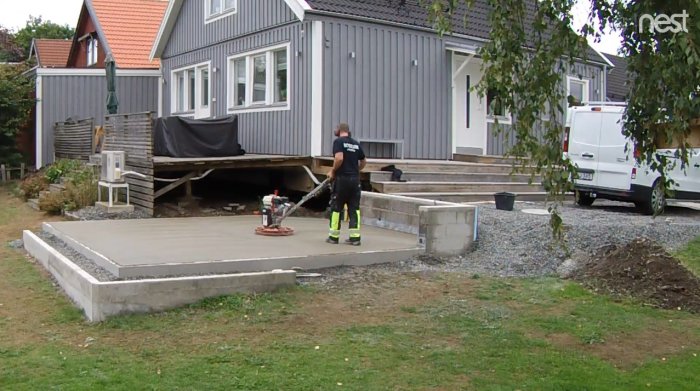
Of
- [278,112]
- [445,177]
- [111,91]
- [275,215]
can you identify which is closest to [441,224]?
[275,215]

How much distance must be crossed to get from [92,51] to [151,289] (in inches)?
958

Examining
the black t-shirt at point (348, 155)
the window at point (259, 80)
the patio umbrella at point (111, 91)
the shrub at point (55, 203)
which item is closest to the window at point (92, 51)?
the patio umbrella at point (111, 91)

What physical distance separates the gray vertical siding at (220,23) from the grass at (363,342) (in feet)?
30.2

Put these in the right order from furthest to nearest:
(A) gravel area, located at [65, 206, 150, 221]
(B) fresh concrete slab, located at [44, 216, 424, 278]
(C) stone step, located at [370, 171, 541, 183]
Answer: (C) stone step, located at [370, 171, 541, 183], (A) gravel area, located at [65, 206, 150, 221], (B) fresh concrete slab, located at [44, 216, 424, 278]

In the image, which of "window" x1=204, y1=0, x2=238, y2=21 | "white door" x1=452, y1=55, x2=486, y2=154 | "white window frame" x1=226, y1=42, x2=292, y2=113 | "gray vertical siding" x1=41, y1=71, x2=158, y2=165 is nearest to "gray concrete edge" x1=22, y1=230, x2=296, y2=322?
"white window frame" x1=226, y1=42, x2=292, y2=113

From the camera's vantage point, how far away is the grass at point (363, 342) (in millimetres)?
5104

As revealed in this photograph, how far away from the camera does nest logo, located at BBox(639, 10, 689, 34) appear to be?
4.26 m

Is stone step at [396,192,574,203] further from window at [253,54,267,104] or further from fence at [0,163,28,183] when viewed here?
fence at [0,163,28,183]

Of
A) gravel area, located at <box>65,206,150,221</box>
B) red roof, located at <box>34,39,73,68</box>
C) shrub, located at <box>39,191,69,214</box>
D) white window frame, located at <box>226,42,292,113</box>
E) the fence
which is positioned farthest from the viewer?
red roof, located at <box>34,39,73,68</box>

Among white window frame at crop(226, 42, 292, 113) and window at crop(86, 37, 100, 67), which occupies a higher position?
window at crop(86, 37, 100, 67)

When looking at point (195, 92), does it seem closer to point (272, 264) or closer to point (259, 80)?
point (259, 80)

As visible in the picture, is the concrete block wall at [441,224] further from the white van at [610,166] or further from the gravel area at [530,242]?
the white van at [610,166]

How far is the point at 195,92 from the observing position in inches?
770

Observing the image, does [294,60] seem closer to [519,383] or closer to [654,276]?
[654,276]
